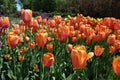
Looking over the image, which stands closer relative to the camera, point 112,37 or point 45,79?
point 45,79

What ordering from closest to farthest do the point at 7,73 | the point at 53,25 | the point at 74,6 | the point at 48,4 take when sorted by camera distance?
the point at 7,73 → the point at 53,25 → the point at 74,6 → the point at 48,4

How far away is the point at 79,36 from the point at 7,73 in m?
1.04

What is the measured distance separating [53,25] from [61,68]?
4.40ft

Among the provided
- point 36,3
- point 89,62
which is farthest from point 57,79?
point 36,3

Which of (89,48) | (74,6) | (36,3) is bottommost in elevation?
(36,3)

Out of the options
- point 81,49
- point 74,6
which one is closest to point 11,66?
point 81,49

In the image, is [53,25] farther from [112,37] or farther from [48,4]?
[48,4]

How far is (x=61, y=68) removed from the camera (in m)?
3.96

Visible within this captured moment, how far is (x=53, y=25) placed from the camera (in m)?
5.20

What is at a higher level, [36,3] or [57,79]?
[57,79]

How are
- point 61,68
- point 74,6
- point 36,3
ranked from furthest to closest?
point 36,3 → point 74,6 → point 61,68

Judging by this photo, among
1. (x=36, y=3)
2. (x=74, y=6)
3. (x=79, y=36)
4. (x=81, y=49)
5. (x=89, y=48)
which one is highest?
(x=81, y=49)

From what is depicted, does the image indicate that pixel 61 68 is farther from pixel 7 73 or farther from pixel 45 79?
pixel 7 73

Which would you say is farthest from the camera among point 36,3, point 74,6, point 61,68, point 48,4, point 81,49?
point 36,3
